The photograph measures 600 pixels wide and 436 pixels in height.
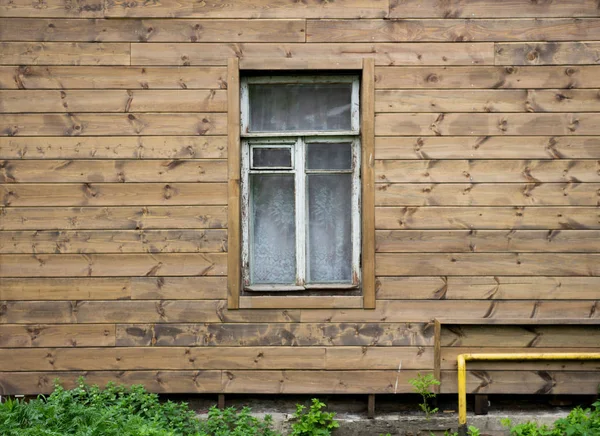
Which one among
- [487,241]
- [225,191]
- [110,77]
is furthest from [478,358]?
[110,77]

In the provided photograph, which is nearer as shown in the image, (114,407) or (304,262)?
(114,407)

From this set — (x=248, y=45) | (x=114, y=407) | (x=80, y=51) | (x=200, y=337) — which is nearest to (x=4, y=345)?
(x=114, y=407)

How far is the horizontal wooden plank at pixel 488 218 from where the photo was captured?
5.16m

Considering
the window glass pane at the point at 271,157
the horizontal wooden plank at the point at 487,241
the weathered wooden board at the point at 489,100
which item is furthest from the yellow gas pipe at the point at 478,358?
the window glass pane at the point at 271,157

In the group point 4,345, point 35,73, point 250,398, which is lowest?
point 250,398

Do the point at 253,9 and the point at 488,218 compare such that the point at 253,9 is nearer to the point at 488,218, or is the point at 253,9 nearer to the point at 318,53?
the point at 318,53

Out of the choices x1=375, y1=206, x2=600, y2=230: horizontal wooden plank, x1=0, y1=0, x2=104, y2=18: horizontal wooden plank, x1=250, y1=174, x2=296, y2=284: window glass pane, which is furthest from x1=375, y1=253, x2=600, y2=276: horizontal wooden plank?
x1=0, y1=0, x2=104, y2=18: horizontal wooden plank

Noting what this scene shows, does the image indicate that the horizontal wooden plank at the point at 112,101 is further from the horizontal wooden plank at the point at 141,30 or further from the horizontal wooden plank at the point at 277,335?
the horizontal wooden plank at the point at 277,335

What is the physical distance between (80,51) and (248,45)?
4.24 feet

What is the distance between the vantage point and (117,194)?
5203mm

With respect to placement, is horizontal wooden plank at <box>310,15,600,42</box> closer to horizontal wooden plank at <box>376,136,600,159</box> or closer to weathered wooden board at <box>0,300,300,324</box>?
horizontal wooden plank at <box>376,136,600,159</box>

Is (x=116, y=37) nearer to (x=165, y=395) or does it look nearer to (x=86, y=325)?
(x=86, y=325)

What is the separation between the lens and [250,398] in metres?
5.24

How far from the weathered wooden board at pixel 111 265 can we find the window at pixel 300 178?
0.35 m
